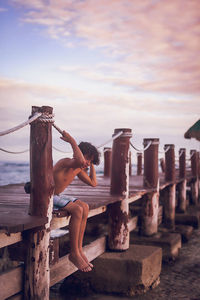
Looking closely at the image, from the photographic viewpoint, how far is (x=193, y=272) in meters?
7.29

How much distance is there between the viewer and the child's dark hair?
456 centimetres

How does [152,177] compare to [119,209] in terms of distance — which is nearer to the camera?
[119,209]

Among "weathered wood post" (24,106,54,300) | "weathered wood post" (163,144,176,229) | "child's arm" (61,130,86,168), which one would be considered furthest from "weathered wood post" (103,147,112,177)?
"weathered wood post" (24,106,54,300)

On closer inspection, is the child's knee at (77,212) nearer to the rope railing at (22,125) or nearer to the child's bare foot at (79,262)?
the child's bare foot at (79,262)

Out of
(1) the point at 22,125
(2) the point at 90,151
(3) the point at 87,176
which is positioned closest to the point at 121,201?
(3) the point at 87,176

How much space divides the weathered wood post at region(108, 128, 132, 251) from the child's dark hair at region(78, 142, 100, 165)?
1466 mm

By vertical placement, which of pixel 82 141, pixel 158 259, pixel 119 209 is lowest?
pixel 158 259

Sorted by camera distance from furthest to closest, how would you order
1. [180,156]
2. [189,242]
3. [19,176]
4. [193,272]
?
[19,176]
[180,156]
[189,242]
[193,272]

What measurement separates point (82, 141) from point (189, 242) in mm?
6040

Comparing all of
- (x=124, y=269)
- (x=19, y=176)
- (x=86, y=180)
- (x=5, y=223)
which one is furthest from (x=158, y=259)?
(x=19, y=176)

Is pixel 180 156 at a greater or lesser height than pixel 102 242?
greater

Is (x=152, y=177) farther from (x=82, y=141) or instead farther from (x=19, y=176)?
(x=19, y=176)

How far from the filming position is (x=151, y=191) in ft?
25.2

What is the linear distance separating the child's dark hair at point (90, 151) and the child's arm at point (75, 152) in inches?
9.4
